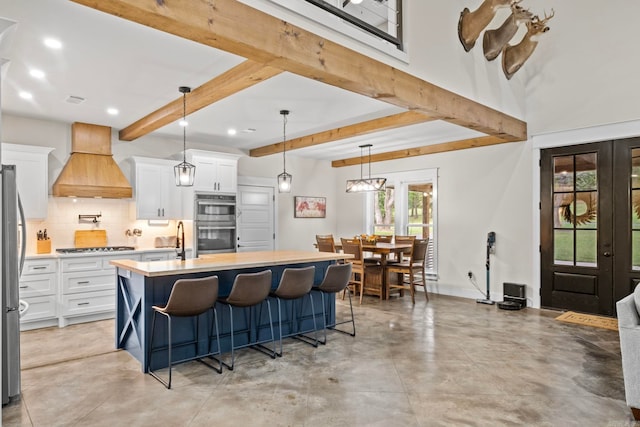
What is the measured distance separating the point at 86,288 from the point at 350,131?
4119 millimetres

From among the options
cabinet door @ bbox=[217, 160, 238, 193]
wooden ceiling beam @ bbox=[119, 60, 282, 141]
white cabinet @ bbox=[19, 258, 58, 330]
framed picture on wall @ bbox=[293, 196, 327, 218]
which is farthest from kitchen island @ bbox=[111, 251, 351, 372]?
framed picture on wall @ bbox=[293, 196, 327, 218]

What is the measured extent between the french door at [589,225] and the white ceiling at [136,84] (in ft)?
4.96

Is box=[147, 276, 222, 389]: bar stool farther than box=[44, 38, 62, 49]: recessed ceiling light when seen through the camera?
Yes

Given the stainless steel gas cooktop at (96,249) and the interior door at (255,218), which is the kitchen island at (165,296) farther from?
the interior door at (255,218)

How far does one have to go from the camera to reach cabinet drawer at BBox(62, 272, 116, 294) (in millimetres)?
5184

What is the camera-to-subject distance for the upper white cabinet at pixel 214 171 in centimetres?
646

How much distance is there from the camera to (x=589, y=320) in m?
5.36

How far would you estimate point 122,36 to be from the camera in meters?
3.12

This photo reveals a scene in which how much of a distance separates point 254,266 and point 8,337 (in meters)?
2.00

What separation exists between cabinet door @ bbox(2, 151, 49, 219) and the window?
579 cm

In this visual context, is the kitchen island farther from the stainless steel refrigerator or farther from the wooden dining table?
the wooden dining table

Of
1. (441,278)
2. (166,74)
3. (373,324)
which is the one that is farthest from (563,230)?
(166,74)

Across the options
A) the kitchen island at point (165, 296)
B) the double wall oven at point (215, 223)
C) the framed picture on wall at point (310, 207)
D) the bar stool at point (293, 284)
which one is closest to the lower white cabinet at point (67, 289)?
the double wall oven at point (215, 223)

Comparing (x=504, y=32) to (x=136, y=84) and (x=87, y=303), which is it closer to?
(x=136, y=84)
